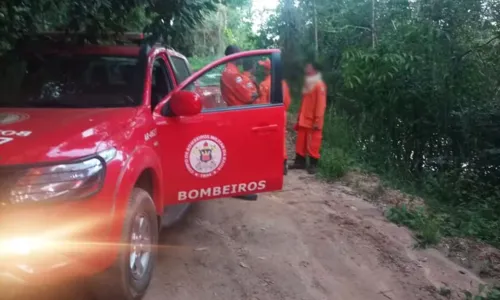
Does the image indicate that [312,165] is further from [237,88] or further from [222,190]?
[222,190]

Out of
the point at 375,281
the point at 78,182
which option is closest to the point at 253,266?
the point at 375,281

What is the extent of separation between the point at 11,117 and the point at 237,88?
195cm

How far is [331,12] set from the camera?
1485 cm

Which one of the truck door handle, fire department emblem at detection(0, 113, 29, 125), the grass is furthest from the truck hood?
the grass

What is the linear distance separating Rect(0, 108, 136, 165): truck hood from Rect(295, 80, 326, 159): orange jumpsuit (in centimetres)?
422

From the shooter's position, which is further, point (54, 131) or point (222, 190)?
point (222, 190)

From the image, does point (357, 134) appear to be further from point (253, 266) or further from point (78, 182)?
point (78, 182)

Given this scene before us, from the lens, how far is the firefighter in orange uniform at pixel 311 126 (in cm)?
780

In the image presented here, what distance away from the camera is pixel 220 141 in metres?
4.42

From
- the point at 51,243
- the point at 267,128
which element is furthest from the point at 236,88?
the point at 51,243

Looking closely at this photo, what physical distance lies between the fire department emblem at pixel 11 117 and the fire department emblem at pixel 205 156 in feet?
3.90

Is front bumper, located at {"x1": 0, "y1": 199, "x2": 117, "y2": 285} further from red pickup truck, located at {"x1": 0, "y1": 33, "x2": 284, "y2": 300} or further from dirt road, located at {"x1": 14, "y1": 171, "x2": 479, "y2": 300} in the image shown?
dirt road, located at {"x1": 14, "y1": 171, "x2": 479, "y2": 300}

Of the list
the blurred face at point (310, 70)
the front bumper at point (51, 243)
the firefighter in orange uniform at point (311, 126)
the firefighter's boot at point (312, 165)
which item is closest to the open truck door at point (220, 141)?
the front bumper at point (51, 243)

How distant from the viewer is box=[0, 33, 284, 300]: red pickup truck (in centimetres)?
302
